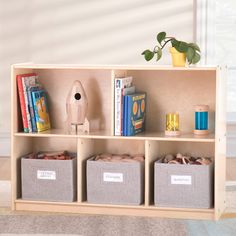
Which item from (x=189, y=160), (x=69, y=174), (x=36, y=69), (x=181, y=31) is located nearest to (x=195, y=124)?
(x=189, y=160)

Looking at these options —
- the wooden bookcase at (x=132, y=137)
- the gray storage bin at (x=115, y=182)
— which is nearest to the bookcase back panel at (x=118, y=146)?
the wooden bookcase at (x=132, y=137)

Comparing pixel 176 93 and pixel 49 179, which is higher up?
pixel 176 93

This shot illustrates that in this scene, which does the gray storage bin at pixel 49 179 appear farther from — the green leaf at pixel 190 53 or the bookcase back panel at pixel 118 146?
the green leaf at pixel 190 53

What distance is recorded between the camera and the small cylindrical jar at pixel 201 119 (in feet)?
11.0

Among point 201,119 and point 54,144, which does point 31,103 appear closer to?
point 54,144

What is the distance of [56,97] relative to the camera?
3.67 meters

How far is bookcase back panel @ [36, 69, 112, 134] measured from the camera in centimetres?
360

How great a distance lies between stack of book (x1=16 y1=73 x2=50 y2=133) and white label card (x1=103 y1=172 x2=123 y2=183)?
1.40 ft

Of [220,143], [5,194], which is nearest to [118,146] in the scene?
[220,143]

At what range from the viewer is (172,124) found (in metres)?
3.39

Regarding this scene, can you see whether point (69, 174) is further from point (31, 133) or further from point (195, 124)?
point (195, 124)

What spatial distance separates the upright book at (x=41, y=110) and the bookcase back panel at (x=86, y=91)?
0.06m

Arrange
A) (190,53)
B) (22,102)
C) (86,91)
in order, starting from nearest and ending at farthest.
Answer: (190,53)
(22,102)
(86,91)

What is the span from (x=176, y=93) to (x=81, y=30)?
65.5 inches
